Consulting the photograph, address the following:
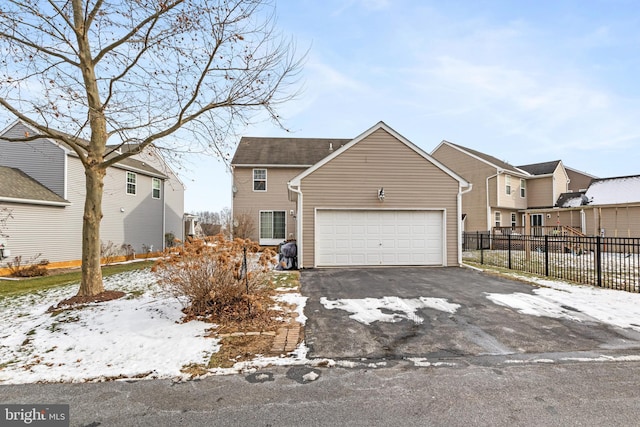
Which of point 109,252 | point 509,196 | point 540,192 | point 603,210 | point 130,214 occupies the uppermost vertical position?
point 540,192

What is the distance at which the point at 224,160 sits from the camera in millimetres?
8188

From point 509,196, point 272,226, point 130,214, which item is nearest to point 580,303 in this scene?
point 272,226

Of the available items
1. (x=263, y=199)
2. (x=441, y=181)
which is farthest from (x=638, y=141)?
(x=263, y=199)

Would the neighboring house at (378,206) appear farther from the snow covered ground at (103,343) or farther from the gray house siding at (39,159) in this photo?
the gray house siding at (39,159)

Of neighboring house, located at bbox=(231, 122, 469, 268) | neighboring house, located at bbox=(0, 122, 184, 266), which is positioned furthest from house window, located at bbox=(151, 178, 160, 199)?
neighboring house, located at bbox=(231, 122, 469, 268)

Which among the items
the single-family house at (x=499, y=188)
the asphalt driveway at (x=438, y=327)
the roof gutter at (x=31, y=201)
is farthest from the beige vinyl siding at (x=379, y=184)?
the single-family house at (x=499, y=188)

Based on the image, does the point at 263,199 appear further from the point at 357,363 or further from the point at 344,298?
the point at 357,363

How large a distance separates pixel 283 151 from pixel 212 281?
Result: 16786mm

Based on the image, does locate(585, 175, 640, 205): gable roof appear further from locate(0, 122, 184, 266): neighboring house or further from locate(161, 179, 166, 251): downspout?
locate(161, 179, 166, 251): downspout

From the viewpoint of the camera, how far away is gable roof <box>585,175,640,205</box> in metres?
20.7

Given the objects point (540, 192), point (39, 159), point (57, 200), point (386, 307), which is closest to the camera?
point (386, 307)

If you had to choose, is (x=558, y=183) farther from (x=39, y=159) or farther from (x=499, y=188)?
(x=39, y=159)

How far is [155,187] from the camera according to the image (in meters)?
20.7

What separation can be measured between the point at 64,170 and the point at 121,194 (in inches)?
127
